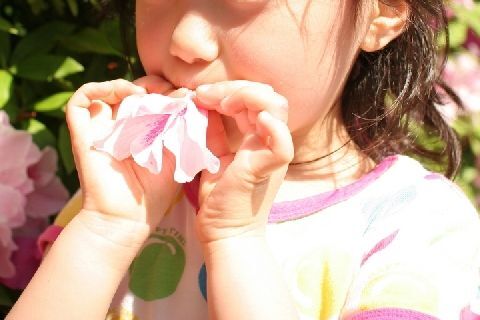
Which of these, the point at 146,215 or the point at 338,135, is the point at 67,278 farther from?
the point at 338,135

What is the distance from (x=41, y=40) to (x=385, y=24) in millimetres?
931

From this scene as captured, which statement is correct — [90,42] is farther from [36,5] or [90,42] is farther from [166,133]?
[166,133]

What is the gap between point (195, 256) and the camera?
6.37 ft

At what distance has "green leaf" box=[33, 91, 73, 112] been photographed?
2.39 m

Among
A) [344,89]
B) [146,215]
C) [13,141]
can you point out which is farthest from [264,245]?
[13,141]

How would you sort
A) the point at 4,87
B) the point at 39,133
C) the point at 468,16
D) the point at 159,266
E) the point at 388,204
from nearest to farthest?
the point at 388,204 < the point at 159,266 < the point at 4,87 < the point at 39,133 < the point at 468,16

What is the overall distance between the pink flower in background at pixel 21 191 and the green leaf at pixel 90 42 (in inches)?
10.5

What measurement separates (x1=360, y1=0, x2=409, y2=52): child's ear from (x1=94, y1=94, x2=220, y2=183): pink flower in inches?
16.2

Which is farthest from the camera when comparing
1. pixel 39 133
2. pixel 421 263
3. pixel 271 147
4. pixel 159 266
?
pixel 39 133

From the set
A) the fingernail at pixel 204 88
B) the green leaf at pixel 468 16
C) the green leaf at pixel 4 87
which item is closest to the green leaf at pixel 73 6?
the green leaf at pixel 4 87

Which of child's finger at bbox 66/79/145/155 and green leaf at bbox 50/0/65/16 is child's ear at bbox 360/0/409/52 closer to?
child's finger at bbox 66/79/145/155

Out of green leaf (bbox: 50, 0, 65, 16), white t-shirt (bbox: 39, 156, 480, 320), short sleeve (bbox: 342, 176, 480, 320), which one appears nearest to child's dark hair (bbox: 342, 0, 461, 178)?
white t-shirt (bbox: 39, 156, 480, 320)

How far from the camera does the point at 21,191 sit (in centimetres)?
236

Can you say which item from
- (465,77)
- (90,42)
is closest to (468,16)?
(465,77)
